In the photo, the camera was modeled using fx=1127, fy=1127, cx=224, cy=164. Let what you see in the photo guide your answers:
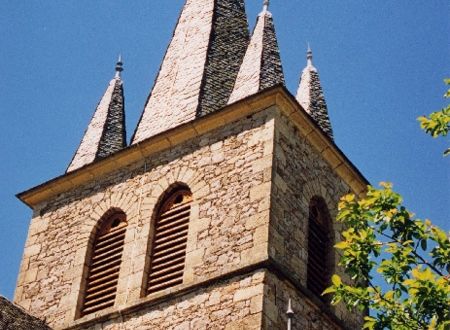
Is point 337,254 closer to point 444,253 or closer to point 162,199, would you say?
point 162,199

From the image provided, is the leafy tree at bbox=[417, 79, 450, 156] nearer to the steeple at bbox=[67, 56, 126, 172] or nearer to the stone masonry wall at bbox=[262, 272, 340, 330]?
the stone masonry wall at bbox=[262, 272, 340, 330]

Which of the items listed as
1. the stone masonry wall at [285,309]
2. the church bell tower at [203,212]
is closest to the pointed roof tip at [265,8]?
the church bell tower at [203,212]

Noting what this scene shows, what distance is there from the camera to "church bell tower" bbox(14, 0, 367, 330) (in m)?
15.8

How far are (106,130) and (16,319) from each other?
5295 mm

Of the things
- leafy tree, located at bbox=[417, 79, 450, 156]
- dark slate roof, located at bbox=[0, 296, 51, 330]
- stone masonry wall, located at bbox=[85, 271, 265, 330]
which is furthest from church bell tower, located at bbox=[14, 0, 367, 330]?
leafy tree, located at bbox=[417, 79, 450, 156]

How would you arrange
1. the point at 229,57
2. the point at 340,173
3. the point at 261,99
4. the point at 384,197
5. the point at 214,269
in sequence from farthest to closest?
the point at 229,57 → the point at 340,173 → the point at 261,99 → the point at 214,269 → the point at 384,197

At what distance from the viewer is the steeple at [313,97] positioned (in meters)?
19.8

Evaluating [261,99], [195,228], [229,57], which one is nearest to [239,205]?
[195,228]

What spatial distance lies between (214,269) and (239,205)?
108 centimetres

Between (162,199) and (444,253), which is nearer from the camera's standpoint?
(444,253)

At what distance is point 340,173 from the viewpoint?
18.8m

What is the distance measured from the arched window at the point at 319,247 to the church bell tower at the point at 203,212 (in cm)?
2

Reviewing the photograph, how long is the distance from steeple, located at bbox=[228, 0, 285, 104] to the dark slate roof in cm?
462

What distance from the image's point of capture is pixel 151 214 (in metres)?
17.7
